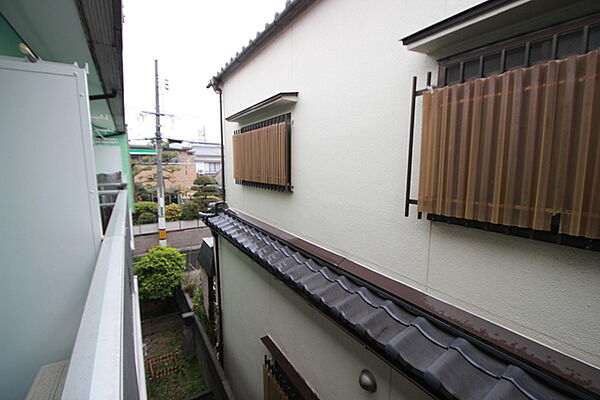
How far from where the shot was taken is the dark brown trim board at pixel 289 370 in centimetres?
314

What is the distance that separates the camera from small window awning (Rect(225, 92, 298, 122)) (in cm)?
352

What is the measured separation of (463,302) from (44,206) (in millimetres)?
3289

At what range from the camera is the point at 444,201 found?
1.83m

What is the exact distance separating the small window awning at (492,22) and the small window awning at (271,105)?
6.34 feet

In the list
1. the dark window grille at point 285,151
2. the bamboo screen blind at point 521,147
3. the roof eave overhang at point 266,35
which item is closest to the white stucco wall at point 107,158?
the roof eave overhang at point 266,35

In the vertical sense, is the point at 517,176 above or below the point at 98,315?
above

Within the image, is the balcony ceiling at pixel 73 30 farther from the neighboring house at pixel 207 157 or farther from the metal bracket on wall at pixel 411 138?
the neighboring house at pixel 207 157

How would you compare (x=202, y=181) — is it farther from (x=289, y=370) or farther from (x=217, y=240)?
(x=289, y=370)

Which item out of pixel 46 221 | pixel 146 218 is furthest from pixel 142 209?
pixel 46 221

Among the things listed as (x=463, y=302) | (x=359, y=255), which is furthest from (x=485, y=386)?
(x=359, y=255)

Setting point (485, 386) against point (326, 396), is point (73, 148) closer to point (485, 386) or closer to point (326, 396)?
point (485, 386)

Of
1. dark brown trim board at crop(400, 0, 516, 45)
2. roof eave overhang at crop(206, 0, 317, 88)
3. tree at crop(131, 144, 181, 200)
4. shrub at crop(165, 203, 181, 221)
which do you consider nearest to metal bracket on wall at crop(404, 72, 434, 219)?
dark brown trim board at crop(400, 0, 516, 45)

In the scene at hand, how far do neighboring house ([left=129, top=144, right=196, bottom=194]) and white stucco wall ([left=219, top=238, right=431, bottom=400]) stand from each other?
68.9 feet

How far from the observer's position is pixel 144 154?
79.6ft
